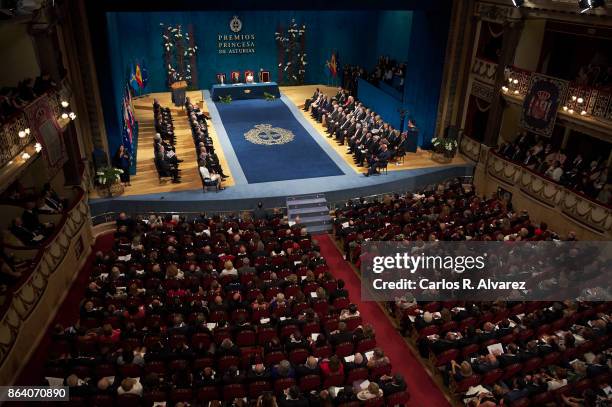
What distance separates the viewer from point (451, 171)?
59.5ft

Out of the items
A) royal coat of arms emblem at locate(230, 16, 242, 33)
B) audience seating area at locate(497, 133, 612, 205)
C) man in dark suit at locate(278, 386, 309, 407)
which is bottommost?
man in dark suit at locate(278, 386, 309, 407)

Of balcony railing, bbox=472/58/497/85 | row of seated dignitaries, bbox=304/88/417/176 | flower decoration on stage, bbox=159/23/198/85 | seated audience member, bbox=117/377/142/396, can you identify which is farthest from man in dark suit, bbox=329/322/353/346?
flower decoration on stage, bbox=159/23/198/85

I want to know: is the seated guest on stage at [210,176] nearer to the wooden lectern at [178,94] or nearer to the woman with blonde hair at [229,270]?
the woman with blonde hair at [229,270]

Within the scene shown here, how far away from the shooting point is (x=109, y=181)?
15.1m

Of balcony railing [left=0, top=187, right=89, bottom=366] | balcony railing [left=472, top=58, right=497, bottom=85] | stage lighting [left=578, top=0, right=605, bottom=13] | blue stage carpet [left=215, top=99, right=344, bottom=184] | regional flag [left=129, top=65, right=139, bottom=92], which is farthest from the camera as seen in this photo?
regional flag [left=129, top=65, right=139, bottom=92]

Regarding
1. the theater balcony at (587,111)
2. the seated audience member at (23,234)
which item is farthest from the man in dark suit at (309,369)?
the theater balcony at (587,111)

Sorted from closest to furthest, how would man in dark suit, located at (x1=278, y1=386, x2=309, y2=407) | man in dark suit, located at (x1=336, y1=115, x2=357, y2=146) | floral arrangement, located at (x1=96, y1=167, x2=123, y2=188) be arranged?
man in dark suit, located at (x1=278, y1=386, x2=309, y2=407) → floral arrangement, located at (x1=96, y1=167, x2=123, y2=188) → man in dark suit, located at (x1=336, y1=115, x2=357, y2=146)

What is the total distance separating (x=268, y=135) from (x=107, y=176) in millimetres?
8306

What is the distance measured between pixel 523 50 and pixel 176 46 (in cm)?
1866

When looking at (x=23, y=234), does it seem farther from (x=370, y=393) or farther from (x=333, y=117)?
(x=333, y=117)

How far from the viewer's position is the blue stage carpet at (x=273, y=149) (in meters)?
17.8

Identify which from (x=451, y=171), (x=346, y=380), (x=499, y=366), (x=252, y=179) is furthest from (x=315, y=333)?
(x=451, y=171)

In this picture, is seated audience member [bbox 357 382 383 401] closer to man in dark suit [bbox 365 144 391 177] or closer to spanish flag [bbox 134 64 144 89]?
man in dark suit [bbox 365 144 391 177]

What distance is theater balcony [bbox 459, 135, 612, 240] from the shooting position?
13.5 metres
